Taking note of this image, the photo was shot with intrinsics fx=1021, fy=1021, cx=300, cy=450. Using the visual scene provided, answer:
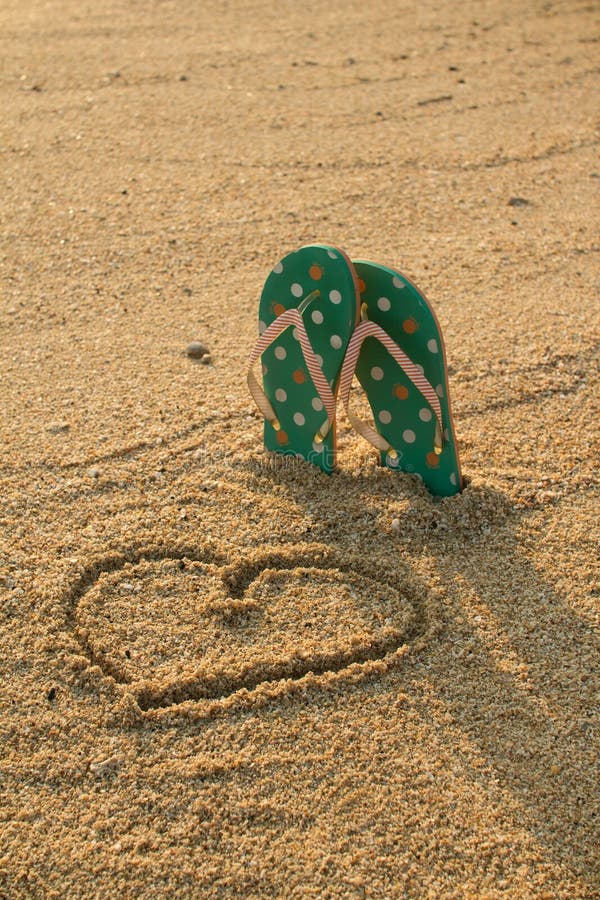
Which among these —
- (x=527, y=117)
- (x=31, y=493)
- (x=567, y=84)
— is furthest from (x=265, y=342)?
(x=567, y=84)

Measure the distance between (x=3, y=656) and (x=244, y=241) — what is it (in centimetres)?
182

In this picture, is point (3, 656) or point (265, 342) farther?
point (265, 342)

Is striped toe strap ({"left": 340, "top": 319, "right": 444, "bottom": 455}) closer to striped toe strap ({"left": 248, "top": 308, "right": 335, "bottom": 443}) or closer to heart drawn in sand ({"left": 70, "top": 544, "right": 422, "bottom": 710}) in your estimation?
striped toe strap ({"left": 248, "top": 308, "right": 335, "bottom": 443})

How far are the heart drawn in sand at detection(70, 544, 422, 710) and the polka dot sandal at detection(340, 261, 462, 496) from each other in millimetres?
301

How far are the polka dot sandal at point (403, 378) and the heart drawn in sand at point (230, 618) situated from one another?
0.30 meters

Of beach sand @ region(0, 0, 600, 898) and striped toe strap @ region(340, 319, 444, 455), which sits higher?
striped toe strap @ region(340, 319, 444, 455)

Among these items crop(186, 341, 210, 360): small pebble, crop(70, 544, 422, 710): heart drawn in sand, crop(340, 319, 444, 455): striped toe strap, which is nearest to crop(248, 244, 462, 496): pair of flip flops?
crop(340, 319, 444, 455): striped toe strap

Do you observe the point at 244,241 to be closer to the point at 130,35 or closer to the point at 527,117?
the point at 527,117

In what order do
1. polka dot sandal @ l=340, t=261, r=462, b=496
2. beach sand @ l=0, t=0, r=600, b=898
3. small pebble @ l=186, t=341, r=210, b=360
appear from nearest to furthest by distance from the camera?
beach sand @ l=0, t=0, r=600, b=898, polka dot sandal @ l=340, t=261, r=462, b=496, small pebble @ l=186, t=341, r=210, b=360

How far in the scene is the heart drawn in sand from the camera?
1.93 m

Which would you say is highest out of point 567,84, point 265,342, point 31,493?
point 567,84

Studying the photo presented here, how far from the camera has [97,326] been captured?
299 cm

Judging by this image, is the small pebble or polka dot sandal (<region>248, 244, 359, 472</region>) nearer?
polka dot sandal (<region>248, 244, 359, 472</region>)

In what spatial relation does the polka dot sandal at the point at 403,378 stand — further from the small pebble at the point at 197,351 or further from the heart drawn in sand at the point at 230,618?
the small pebble at the point at 197,351
